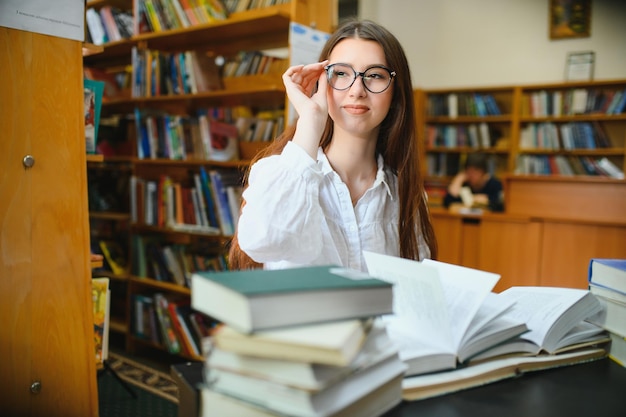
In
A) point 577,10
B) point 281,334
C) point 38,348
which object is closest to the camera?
point 281,334

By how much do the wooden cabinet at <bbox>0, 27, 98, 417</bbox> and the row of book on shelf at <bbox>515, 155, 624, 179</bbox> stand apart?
4895mm

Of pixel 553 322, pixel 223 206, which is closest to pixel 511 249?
pixel 223 206

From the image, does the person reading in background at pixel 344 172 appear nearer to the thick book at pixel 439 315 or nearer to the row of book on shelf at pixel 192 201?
the thick book at pixel 439 315

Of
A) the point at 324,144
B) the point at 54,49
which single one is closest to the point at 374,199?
the point at 324,144

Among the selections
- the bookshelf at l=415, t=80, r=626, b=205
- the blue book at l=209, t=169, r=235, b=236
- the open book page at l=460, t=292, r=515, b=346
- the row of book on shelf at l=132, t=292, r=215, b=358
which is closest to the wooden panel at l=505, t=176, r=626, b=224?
the bookshelf at l=415, t=80, r=626, b=205

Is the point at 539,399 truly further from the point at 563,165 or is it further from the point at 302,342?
the point at 563,165

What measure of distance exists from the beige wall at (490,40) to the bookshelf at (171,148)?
131 inches

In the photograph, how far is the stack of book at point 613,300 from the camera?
2.82 feet

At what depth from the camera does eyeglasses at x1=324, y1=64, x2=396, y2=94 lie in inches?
44.6

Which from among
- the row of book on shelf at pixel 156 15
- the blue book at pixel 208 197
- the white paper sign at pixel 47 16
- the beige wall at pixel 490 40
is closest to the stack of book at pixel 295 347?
the white paper sign at pixel 47 16

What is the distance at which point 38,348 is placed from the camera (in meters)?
1.47

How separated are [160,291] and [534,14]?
4860 millimetres

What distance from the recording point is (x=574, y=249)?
2979 mm

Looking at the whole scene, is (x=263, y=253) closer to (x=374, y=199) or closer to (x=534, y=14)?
(x=374, y=199)
